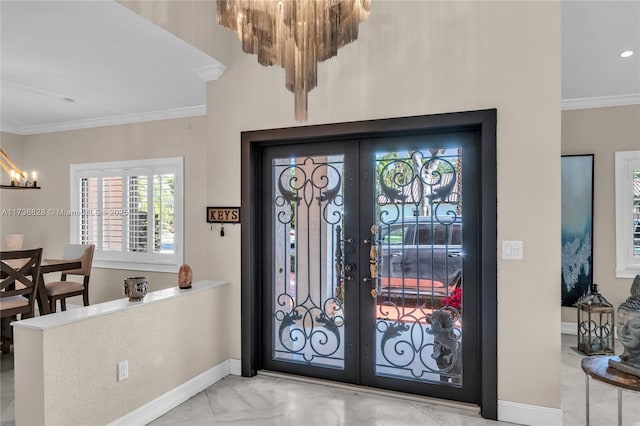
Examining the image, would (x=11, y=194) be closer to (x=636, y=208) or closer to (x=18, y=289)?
(x=18, y=289)

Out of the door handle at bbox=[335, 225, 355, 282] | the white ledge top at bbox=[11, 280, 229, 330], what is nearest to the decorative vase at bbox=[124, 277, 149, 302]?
the white ledge top at bbox=[11, 280, 229, 330]

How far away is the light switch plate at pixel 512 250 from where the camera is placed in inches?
104

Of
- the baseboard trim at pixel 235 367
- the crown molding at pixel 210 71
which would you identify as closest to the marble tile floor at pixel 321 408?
the baseboard trim at pixel 235 367

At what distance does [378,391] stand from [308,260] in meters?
1.18

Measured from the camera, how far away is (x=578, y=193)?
463cm

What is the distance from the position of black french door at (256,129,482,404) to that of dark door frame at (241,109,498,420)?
0.07m

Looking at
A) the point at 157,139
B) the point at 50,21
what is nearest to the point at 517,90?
the point at 50,21

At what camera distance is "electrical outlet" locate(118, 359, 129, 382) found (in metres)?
2.48

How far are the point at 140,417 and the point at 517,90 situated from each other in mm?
3386

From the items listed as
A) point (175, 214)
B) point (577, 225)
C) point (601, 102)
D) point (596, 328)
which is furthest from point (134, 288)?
point (601, 102)

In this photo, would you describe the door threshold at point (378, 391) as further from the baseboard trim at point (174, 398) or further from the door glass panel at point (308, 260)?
the baseboard trim at point (174, 398)

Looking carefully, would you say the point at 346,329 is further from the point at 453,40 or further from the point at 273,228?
the point at 453,40

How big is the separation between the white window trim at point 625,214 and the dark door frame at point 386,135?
2847 millimetres

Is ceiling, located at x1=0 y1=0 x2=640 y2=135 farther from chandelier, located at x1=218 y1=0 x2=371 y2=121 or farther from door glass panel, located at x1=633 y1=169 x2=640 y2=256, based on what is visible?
chandelier, located at x1=218 y1=0 x2=371 y2=121
